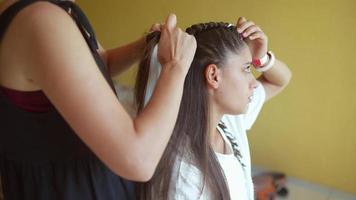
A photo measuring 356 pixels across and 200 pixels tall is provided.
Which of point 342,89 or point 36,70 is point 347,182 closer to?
point 342,89

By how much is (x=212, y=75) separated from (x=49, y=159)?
0.42 m

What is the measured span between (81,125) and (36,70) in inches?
4.0

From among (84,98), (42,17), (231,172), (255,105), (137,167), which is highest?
(42,17)

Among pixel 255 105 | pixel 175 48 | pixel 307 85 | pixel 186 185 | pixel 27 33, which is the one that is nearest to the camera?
pixel 27 33

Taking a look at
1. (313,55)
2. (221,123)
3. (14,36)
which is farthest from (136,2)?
(14,36)

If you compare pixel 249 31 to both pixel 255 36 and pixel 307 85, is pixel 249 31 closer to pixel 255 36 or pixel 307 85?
pixel 255 36

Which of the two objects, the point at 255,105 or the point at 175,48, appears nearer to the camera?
the point at 175,48

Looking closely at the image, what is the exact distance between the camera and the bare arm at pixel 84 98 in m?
0.54

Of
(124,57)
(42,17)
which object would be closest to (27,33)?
(42,17)

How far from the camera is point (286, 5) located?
56.8 inches

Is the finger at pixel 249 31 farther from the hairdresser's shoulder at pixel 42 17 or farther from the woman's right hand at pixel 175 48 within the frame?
the hairdresser's shoulder at pixel 42 17

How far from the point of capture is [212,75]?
937 mm

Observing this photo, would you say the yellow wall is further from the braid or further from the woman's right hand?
the woman's right hand

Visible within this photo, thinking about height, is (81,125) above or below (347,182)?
above
